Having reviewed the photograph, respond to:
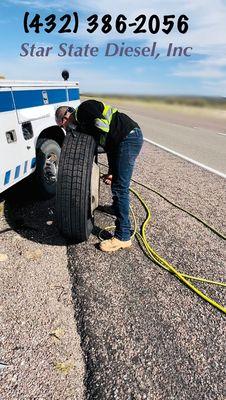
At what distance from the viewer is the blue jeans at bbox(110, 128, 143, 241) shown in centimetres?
336

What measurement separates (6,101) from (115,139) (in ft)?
3.40

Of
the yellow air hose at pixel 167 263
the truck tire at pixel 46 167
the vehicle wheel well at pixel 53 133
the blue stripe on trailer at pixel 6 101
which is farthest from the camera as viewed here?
the vehicle wheel well at pixel 53 133

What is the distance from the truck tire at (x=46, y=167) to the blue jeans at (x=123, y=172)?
0.94 metres

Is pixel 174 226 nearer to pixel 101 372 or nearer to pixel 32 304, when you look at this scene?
pixel 32 304

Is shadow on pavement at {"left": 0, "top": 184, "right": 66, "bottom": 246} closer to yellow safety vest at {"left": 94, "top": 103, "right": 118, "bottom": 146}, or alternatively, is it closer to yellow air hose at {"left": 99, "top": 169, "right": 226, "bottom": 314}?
yellow air hose at {"left": 99, "top": 169, "right": 226, "bottom": 314}

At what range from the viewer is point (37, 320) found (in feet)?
8.39

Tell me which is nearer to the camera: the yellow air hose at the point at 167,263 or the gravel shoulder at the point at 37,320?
the gravel shoulder at the point at 37,320

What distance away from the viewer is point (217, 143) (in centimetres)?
1118

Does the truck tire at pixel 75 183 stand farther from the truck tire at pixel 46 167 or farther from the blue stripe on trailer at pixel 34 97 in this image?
the truck tire at pixel 46 167

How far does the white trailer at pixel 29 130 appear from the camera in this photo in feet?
10.5

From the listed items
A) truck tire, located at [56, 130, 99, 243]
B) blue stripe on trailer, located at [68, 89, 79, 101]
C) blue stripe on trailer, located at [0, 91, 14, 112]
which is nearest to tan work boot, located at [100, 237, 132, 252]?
truck tire, located at [56, 130, 99, 243]

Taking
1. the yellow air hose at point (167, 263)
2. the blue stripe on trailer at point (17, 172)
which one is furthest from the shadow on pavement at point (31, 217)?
the blue stripe on trailer at point (17, 172)

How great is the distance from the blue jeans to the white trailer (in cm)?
91

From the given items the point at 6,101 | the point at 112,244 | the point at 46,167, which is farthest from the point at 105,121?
the point at 46,167
